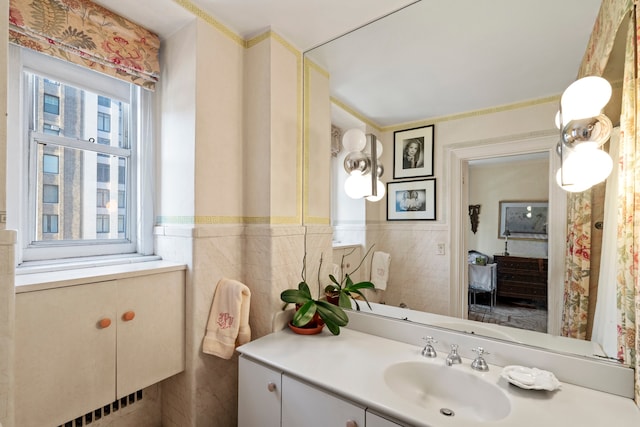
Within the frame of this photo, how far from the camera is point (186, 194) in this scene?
139cm

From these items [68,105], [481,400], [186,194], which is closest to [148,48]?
[68,105]

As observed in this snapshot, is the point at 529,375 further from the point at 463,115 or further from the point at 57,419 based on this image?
the point at 57,419

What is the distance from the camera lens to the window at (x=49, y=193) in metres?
1.26

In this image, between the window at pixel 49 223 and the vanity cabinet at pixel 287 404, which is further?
the window at pixel 49 223

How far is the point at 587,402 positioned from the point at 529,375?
0.15 meters

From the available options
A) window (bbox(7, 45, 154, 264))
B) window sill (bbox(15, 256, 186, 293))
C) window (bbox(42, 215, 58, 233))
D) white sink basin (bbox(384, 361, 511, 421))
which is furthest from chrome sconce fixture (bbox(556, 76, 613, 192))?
window (bbox(42, 215, 58, 233))

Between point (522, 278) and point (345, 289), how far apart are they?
2.70 ft

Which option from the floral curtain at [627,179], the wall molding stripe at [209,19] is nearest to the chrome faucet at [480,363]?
the floral curtain at [627,179]

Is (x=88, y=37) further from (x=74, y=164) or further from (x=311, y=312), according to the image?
(x=311, y=312)

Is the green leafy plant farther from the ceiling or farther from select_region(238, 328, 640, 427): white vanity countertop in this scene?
the ceiling

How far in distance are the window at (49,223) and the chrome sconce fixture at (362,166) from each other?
1390mm

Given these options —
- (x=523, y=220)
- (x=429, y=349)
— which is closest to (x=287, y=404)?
(x=429, y=349)

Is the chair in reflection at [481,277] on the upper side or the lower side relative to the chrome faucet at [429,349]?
upper

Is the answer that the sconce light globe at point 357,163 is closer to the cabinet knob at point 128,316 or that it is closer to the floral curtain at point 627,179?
the floral curtain at point 627,179
